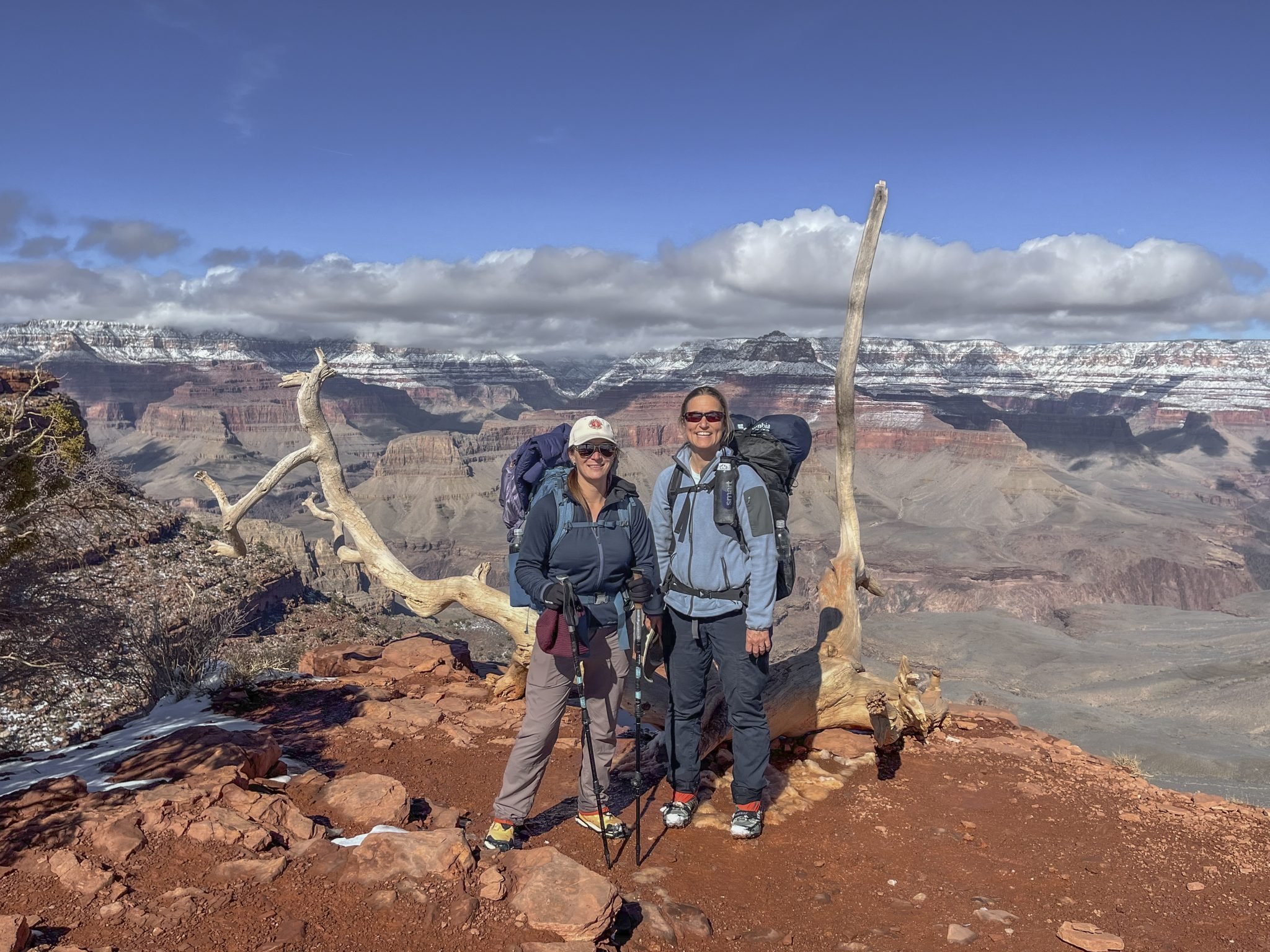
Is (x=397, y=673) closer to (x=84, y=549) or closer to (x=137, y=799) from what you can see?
(x=84, y=549)

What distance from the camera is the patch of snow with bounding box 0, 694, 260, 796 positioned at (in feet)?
17.3

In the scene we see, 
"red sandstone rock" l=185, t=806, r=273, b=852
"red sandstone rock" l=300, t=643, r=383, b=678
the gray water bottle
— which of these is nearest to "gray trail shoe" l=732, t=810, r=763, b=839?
the gray water bottle

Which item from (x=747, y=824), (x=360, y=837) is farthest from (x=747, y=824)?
Result: (x=360, y=837)

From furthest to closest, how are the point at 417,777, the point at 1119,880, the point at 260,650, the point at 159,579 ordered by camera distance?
the point at 159,579, the point at 260,650, the point at 417,777, the point at 1119,880

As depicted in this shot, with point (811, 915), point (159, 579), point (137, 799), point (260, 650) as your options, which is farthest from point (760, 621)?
point (159, 579)

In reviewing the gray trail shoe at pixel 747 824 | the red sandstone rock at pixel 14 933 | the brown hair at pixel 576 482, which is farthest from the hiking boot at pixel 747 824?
the red sandstone rock at pixel 14 933

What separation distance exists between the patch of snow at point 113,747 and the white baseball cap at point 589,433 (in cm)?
354

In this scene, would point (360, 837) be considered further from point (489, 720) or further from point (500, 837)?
point (489, 720)

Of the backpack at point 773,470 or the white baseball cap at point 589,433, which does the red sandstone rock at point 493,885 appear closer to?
the backpack at point 773,470

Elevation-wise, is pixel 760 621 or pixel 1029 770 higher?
pixel 760 621

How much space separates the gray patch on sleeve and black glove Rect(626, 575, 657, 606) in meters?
0.77

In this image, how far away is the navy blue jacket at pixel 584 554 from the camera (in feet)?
15.0

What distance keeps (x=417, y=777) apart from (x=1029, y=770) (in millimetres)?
5013

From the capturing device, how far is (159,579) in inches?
953
